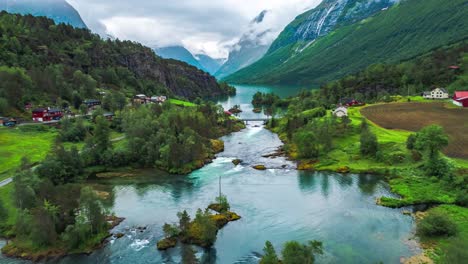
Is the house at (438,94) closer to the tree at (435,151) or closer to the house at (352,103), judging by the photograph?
the house at (352,103)

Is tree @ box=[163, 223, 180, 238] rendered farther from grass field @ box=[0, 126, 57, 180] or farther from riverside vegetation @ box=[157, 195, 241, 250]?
grass field @ box=[0, 126, 57, 180]

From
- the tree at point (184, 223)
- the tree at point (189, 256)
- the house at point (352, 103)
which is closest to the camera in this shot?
the tree at point (189, 256)

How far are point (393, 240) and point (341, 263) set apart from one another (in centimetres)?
1020

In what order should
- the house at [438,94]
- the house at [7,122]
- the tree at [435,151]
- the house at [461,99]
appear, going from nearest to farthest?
the tree at [435,151] < the house at [7,122] < the house at [461,99] < the house at [438,94]

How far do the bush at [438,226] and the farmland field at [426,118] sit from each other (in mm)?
30752

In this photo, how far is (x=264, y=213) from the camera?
6175cm

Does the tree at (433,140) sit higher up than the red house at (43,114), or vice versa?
the red house at (43,114)

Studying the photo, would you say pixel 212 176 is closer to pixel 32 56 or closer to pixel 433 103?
pixel 433 103

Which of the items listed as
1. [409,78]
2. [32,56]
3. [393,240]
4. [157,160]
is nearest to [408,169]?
[393,240]

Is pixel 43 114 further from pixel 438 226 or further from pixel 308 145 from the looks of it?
pixel 438 226

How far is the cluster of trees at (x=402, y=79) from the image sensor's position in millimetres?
164375

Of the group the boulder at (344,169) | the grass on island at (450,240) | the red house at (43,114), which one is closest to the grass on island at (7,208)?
the red house at (43,114)

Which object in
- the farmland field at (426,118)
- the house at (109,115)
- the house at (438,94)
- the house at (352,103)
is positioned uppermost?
the house at (438,94)

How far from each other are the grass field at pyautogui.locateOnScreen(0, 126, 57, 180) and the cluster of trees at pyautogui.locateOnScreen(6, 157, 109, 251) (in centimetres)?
2397
